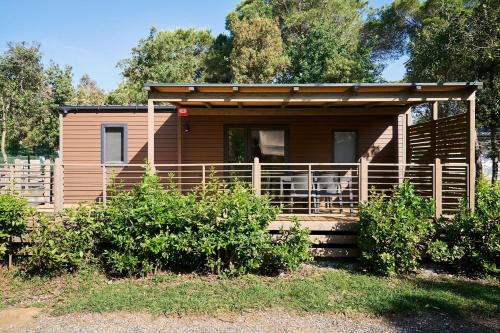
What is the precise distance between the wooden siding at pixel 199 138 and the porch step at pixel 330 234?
3.64 metres

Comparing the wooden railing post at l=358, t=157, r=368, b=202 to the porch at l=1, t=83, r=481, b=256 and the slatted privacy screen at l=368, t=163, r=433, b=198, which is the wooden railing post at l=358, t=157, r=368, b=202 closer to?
the slatted privacy screen at l=368, t=163, r=433, b=198

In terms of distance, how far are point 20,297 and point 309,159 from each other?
672 centimetres

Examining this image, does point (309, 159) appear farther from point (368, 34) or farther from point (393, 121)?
point (368, 34)

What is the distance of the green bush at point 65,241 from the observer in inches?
222

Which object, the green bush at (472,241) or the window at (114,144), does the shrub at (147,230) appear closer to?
the green bush at (472,241)

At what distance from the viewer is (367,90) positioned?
7.04 meters

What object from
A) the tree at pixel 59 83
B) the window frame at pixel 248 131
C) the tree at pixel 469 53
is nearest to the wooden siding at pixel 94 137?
the window frame at pixel 248 131

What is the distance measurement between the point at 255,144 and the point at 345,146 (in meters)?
2.23

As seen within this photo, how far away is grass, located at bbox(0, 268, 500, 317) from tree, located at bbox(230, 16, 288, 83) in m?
16.7

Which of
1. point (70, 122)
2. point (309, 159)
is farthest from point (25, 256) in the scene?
point (309, 159)

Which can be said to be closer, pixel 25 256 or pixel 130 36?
pixel 25 256

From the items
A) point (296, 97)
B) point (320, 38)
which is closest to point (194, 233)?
point (296, 97)

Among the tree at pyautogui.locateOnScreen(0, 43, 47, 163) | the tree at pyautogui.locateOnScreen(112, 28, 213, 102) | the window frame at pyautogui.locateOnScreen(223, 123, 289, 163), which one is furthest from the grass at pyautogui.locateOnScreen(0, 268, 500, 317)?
the tree at pyautogui.locateOnScreen(0, 43, 47, 163)

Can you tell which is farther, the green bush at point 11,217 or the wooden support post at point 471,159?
the wooden support post at point 471,159
